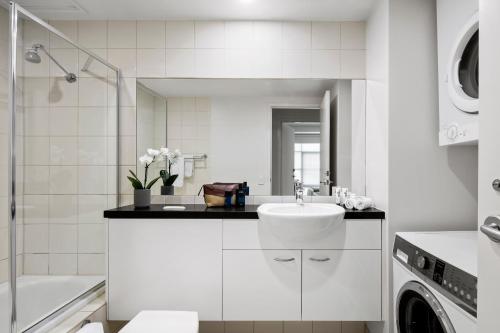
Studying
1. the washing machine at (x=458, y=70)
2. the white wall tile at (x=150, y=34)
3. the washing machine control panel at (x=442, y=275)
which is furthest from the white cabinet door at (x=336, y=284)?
the white wall tile at (x=150, y=34)

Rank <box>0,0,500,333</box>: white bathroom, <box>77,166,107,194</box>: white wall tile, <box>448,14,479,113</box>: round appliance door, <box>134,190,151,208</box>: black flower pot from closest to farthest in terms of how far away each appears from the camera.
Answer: <box>448,14,479,113</box>: round appliance door → <box>0,0,500,333</box>: white bathroom → <box>77,166,107,194</box>: white wall tile → <box>134,190,151,208</box>: black flower pot

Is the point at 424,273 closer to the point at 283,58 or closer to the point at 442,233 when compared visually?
the point at 442,233

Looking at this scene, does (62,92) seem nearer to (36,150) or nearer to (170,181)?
(36,150)

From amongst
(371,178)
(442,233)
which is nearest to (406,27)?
(371,178)

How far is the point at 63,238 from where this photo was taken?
1813 millimetres

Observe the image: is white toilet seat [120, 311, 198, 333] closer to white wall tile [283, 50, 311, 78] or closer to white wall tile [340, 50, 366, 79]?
white wall tile [283, 50, 311, 78]

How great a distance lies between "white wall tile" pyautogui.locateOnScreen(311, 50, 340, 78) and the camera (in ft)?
7.26

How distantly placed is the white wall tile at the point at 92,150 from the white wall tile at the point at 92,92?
0.23 meters

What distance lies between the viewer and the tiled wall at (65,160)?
5.24 feet

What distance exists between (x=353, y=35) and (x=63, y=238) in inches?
90.4

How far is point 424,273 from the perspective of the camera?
1.31 meters

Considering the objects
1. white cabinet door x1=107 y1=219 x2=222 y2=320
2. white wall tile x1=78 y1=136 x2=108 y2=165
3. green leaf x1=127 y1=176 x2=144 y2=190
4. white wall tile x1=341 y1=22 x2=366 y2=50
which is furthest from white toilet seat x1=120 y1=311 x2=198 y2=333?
white wall tile x1=341 y1=22 x2=366 y2=50

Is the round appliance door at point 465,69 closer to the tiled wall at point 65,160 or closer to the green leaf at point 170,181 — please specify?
the green leaf at point 170,181

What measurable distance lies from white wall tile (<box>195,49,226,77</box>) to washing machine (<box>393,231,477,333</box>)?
1568mm
